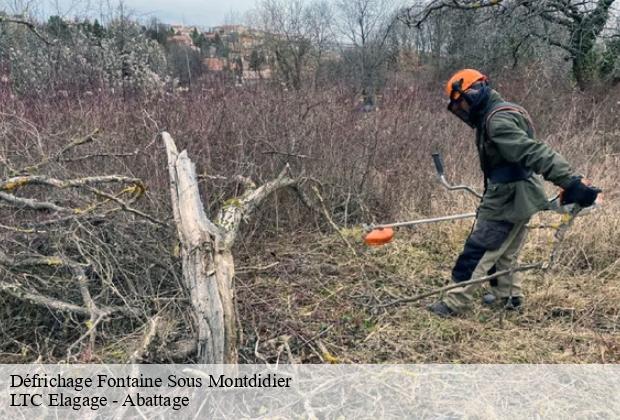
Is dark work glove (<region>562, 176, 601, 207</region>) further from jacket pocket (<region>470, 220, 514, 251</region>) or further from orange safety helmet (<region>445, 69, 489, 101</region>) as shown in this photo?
orange safety helmet (<region>445, 69, 489, 101</region>)

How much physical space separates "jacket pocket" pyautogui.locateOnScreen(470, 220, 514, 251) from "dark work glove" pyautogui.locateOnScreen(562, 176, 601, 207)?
516mm

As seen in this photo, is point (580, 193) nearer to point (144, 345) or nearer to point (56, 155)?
point (144, 345)

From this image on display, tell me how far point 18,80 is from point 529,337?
607 centimetres

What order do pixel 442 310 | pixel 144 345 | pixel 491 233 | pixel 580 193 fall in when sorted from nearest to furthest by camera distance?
pixel 144 345
pixel 580 193
pixel 491 233
pixel 442 310

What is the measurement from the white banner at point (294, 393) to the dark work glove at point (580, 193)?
0.95 metres

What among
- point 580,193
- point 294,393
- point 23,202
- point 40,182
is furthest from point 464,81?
point 23,202

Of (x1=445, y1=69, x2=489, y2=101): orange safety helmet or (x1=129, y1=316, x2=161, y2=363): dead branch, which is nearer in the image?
(x1=129, y1=316, x2=161, y2=363): dead branch

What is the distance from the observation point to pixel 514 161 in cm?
280

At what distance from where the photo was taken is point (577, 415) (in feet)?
Result: 7.36

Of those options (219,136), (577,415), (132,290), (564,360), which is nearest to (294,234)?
(219,136)

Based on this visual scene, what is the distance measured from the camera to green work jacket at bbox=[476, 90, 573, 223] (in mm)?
2664

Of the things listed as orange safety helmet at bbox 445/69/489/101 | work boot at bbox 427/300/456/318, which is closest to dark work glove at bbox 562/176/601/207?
orange safety helmet at bbox 445/69/489/101

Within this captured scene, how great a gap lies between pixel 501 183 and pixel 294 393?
1.84 m

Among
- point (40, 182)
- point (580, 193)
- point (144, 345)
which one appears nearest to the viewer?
point (144, 345)
